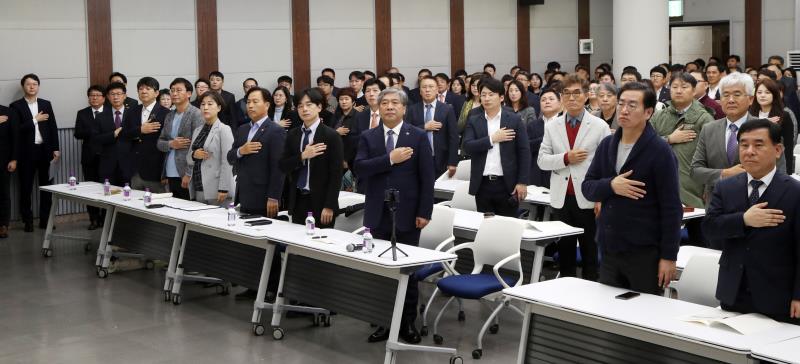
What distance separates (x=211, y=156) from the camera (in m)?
8.23

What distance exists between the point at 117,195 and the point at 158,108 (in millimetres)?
1144

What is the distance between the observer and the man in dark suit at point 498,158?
297 inches

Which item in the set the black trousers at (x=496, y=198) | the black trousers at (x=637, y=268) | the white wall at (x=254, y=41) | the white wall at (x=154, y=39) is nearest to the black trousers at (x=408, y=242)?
the black trousers at (x=496, y=198)

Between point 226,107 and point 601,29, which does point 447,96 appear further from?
point 601,29

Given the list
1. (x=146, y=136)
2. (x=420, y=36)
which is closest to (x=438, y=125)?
(x=146, y=136)

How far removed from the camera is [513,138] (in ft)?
24.8

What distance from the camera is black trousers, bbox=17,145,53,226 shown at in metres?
11.0

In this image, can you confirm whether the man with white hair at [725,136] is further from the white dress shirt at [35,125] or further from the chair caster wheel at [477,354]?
the white dress shirt at [35,125]

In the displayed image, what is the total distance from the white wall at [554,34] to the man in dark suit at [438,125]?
799 centimetres

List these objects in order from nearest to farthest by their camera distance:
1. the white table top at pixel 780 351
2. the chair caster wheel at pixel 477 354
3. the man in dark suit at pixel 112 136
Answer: the white table top at pixel 780 351 < the chair caster wheel at pixel 477 354 < the man in dark suit at pixel 112 136

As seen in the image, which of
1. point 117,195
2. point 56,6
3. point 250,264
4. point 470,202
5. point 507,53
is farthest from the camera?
point 507,53

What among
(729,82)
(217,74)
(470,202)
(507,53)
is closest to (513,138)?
(470,202)

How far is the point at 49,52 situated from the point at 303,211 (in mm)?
5954

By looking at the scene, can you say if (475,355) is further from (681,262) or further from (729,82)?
(729,82)
